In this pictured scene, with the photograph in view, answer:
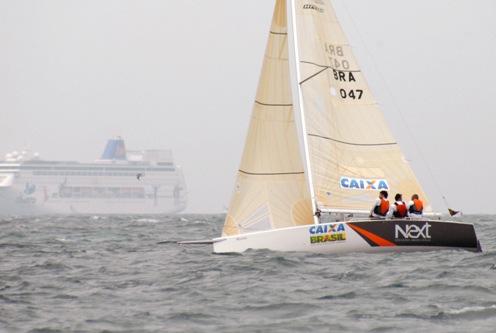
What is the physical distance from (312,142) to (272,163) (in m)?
0.94

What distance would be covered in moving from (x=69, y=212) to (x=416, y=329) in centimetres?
12915

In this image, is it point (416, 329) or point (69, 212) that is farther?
point (69, 212)

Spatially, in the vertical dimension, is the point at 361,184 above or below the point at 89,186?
below

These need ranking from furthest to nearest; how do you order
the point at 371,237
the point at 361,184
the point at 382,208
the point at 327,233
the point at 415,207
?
the point at 361,184, the point at 415,207, the point at 382,208, the point at 327,233, the point at 371,237

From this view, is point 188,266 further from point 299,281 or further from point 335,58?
point 335,58

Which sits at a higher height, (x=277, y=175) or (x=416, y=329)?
(x=277, y=175)

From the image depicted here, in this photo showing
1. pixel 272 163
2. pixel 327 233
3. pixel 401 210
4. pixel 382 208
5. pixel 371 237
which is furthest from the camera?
pixel 272 163

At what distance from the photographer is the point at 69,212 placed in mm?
136875

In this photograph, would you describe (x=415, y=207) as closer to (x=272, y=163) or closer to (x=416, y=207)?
(x=416, y=207)

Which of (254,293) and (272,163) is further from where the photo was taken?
(272,163)

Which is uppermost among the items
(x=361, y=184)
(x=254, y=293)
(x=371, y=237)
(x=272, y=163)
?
(x=272, y=163)

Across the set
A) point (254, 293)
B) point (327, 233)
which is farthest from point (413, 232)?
point (254, 293)

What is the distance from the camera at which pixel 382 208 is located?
63.3ft

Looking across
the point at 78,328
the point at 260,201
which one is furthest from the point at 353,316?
the point at 260,201
